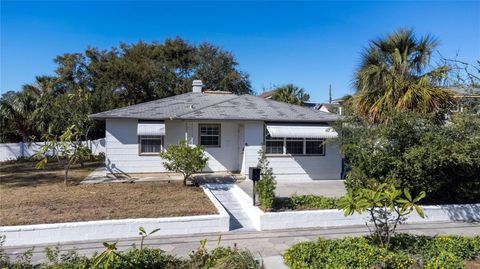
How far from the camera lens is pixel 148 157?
57.2 ft

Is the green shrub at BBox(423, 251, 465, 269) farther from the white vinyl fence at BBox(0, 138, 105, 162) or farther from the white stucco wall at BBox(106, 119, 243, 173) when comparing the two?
the white vinyl fence at BBox(0, 138, 105, 162)

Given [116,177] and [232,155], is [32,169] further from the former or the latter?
[232,155]

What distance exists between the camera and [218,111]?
17.5 meters

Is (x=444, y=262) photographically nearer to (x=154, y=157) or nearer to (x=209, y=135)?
(x=209, y=135)

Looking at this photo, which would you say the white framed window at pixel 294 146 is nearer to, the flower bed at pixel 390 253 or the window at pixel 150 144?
the window at pixel 150 144

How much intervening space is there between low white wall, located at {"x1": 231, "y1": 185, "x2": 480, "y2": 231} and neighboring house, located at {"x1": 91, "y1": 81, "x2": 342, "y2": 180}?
5.56 meters

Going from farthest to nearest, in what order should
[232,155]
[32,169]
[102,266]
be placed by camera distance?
[32,169] → [232,155] → [102,266]

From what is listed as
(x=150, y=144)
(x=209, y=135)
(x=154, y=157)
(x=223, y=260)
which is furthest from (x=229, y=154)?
(x=223, y=260)

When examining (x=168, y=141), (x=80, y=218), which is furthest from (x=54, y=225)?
(x=168, y=141)

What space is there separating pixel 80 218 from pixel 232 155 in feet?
30.4

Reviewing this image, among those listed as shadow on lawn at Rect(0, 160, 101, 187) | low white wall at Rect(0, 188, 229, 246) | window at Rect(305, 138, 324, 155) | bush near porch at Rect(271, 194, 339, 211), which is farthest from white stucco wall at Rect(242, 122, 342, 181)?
shadow on lawn at Rect(0, 160, 101, 187)

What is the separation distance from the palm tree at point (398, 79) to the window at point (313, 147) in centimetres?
327

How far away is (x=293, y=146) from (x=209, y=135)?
14.0ft

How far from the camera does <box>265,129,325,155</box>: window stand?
17094mm
